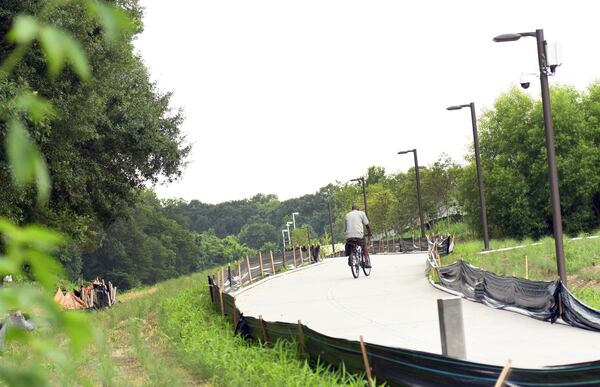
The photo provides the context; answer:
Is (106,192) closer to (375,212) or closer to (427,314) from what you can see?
(427,314)

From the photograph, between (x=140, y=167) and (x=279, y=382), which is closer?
(x=279, y=382)

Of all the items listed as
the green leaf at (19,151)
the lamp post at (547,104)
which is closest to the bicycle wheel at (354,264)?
the lamp post at (547,104)

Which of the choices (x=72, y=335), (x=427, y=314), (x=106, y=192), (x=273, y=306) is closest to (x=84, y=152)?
(x=106, y=192)

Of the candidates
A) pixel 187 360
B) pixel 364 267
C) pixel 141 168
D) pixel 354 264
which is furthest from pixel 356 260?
pixel 187 360

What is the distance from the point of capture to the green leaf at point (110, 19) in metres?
1.13

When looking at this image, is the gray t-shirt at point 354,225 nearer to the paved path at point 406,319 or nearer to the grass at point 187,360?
the paved path at point 406,319

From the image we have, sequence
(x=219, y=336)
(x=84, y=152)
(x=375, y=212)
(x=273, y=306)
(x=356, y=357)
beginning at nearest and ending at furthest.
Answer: (x=356, y=357) → (x=219, y=336) → (x=273, y=306) → (x=84, y=152) → (x=375, y=212)

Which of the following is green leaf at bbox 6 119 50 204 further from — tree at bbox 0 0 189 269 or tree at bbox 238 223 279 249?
tree at bbox 238 223 279 249

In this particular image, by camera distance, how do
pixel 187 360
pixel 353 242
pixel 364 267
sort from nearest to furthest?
pixel 187 360 < pixel 353 242 < pixel 364 267

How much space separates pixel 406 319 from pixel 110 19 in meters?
15.0

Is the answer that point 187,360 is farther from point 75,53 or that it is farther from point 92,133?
point 92,133

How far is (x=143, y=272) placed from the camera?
101 meters

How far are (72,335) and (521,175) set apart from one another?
2584 inches

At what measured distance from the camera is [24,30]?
1.08 m
